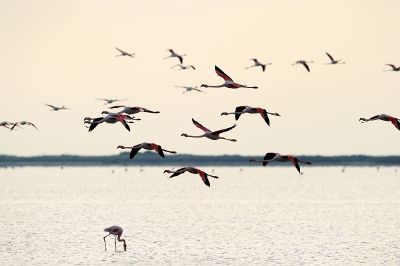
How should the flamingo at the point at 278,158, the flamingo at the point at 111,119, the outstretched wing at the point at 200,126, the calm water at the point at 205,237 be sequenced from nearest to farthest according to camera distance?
the flamingo at the point at 278,158, the flamingo at the point at 111,119, the outstretched wing at the point at 200,126, the calm water at the point at 205,237

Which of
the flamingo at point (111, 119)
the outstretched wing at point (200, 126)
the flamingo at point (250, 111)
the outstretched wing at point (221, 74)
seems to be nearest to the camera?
the flamingo at point (111, 119)

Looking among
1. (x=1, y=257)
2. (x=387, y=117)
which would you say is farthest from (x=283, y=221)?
(x=387, y=117)

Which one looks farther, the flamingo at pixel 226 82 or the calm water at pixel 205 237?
the calm water at pixel 205 237

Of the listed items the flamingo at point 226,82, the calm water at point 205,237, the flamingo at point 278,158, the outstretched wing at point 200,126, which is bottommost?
the calm water at point 205,237

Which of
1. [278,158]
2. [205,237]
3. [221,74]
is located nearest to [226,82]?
[221,74]

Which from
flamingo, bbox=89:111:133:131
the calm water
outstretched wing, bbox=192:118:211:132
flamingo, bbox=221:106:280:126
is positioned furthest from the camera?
the calm water

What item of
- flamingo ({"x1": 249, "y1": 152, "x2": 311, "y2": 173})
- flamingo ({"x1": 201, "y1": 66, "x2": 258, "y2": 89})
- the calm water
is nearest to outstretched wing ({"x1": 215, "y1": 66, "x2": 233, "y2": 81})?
flamingo ({"x1": 201, "y1": 66, "x2": 258, "y2": 89})

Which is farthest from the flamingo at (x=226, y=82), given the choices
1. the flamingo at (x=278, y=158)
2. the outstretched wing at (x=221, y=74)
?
the flamingo at (x=278, y=158)

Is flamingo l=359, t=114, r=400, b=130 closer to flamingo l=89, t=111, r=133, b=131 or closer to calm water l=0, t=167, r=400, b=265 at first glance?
flamingo l=89, t=111, r=133, b=131

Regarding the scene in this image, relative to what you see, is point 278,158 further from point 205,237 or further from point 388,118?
point 205,237

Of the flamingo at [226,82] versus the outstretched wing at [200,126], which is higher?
the flamingo at [226,82]

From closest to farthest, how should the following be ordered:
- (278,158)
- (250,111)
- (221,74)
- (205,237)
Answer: (278,158), (250,111), (221,74), (205,237)

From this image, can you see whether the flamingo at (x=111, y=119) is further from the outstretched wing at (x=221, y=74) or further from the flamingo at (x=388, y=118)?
the flamingo at (x=388, y=118)

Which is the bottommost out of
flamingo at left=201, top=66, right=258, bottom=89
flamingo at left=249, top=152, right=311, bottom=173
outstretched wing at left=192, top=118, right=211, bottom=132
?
flamingo at left=249, top=152, right=311, bottom=173
